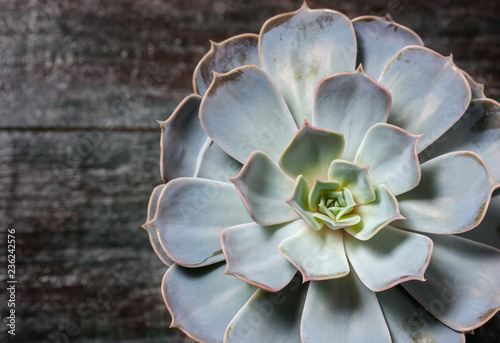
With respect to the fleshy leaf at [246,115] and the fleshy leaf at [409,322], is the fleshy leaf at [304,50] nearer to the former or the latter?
the fleshy leaf at [246,115]

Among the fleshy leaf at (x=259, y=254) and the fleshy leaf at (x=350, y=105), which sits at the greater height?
the fleshy leaf at (x=350, y=105)

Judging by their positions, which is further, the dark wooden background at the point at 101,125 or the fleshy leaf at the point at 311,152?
the dark wooden background at the point at 101,125

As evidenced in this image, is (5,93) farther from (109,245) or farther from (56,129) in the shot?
(109,245)

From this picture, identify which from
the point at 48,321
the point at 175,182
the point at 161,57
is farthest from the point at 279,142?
the point at 48,321

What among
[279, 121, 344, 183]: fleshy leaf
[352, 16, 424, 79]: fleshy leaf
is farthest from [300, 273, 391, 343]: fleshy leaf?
[352, 16, 424, 79]: fleshy leaf

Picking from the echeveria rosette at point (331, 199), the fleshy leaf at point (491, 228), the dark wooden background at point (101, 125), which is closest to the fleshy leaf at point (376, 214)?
the echeveria rosette at point (331, 199)

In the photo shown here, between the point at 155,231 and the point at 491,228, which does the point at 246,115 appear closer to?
the point at 155,231
